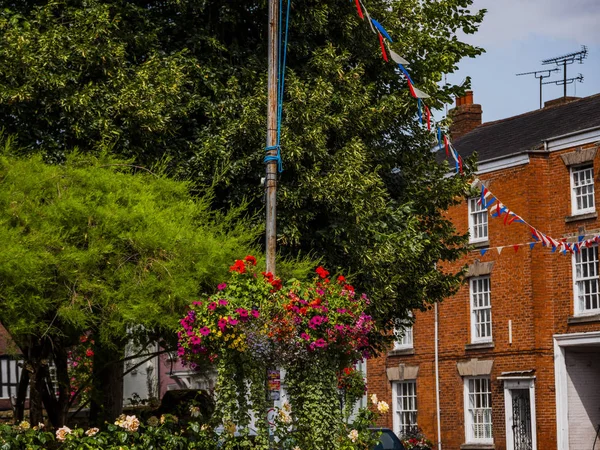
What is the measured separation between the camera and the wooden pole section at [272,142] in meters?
17.1

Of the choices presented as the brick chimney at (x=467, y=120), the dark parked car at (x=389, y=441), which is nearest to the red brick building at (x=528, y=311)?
the brick chimney at (x=467, y=120)

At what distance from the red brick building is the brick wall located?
1.3 inches

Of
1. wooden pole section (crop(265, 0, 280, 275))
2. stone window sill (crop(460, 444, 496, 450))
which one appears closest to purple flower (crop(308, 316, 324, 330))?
wooden pole section (crop(265, 0, 280, 275))

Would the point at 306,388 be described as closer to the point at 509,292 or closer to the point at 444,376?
the point at 509,292

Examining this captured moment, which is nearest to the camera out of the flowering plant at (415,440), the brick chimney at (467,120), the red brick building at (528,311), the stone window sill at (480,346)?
the flowering plant at (415,440)

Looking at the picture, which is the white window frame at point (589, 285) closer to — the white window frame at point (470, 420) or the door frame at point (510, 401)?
the door frame at point (510, 401)

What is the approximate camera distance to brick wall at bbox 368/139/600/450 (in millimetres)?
33875

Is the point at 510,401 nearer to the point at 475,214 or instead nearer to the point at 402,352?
the point at 402,352

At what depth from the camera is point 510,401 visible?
115ft

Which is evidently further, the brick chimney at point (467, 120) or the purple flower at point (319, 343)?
the brick chimney at point (467, 120)

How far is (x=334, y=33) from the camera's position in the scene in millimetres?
22953

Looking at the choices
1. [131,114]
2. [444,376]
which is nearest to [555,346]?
[444,376]

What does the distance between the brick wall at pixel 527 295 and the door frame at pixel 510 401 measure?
0.16 meters

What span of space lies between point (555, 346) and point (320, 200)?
15.8 metres
